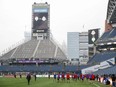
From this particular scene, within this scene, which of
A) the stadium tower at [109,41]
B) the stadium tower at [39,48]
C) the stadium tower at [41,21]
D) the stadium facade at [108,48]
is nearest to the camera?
the stadium facade at [108,48]

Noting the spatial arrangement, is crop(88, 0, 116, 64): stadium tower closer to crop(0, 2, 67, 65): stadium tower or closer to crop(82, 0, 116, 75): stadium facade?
crop(82, 0, 116, 75): stadium facade

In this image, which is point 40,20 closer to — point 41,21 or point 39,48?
point 41,21

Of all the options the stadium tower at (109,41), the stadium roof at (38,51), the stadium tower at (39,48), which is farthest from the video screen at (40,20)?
the stadium tower at (109,41)

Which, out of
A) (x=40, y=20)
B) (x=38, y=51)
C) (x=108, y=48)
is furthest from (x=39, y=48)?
(x=108, y=48)

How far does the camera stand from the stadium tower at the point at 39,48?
430ft

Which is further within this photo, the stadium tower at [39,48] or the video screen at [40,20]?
the video screen at [40,20]

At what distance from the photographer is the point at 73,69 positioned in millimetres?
118312

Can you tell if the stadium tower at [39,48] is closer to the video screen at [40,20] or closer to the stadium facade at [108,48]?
the video screen at [40,20]

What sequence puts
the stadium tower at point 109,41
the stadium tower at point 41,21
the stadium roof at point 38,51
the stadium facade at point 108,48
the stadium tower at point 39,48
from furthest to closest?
the stadium tower at point 41,21 < the stadium roof at point 38,51 < the stadium tower at point 39,48 < the stadium tower at point 109,41 < the stadium facade at point 108,48

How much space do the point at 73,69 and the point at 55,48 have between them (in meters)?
23.6

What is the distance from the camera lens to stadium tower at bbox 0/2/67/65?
131125 mm

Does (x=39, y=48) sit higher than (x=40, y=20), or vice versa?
(x=40, y=20)

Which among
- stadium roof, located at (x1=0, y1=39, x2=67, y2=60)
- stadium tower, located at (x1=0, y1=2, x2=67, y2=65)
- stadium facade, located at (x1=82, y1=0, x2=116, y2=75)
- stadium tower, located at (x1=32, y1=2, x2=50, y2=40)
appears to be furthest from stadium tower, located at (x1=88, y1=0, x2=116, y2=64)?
stadium tower, located at (x1=32, y1=2, x2=50, y2=40)

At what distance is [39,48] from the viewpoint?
140m
